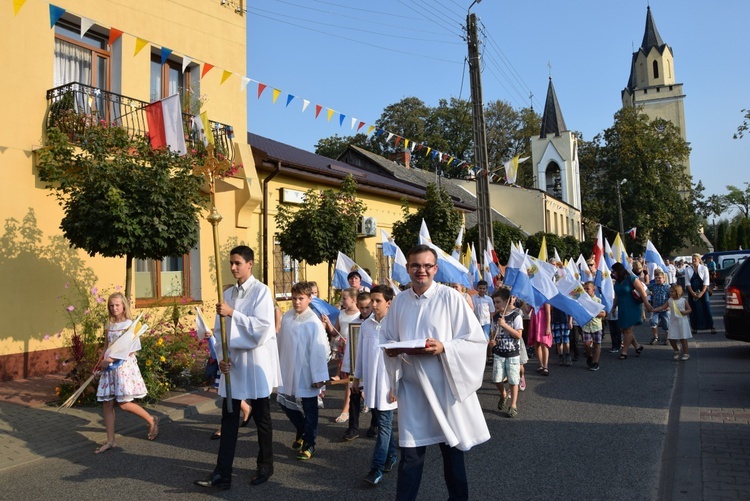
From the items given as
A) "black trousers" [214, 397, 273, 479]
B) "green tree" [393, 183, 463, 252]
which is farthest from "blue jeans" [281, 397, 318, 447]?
"green tree" [393, 183, 463, 252]

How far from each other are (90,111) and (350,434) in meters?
7.73

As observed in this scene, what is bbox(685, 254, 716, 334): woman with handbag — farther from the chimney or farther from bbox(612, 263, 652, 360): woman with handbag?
the chimney

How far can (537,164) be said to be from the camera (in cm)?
4981

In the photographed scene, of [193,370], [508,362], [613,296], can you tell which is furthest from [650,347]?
[193,370]

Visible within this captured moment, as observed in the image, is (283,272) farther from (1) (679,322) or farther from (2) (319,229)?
(1) (679,322)

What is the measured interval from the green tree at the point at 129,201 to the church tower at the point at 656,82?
78.2 meters

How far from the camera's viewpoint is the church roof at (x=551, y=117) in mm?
50725

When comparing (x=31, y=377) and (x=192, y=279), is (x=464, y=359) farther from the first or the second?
(x=192, y=279)

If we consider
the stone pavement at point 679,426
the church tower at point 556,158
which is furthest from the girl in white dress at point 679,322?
the church tower at point 556,158

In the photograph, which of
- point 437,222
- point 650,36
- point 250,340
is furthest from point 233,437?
point 650,36

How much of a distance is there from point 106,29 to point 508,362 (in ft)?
31.6

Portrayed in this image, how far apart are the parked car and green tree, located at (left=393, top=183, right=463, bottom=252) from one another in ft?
29.3

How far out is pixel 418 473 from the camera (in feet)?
12.8

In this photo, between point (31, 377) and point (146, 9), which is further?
point (146, 9)
